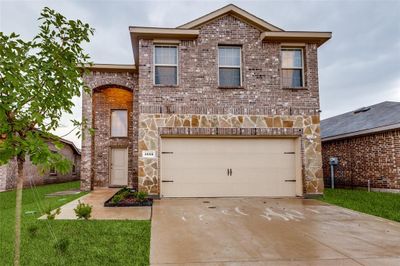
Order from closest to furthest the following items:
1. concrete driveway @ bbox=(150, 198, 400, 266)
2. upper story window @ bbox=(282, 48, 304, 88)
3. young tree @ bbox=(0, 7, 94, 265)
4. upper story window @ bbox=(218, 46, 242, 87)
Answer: young tree @ bbox=(0, 7, 94, 265) → concrete driveway @ bbox=(150, 198, 400, 266) → upper story window @ bbox=(218, 46, 242, 87) → upper story window @ bbox=(282, 48, 304, 88)

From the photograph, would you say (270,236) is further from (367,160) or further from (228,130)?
(367,160)

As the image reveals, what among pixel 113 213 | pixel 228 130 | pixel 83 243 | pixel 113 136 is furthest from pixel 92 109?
pixel 83 243

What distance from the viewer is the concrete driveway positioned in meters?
4.08

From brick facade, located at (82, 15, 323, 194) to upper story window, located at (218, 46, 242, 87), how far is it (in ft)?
0.71

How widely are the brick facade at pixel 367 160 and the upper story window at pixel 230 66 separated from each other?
7.24 metres

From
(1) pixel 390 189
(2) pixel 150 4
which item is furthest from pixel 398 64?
(2) pixel 150 4

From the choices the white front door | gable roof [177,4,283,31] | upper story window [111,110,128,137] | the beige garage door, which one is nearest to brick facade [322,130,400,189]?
the beige garage door

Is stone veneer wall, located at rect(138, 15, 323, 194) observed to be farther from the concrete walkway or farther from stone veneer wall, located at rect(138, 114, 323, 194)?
the concrete walkway

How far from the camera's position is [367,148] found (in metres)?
13.4

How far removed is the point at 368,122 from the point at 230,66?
8.23m

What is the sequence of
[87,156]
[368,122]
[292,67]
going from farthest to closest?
[368,122] < [87,156] < [292,67]

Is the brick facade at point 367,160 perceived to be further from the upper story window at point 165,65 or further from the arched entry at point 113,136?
the arched entry at point 113,136

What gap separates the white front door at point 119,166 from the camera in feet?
47.5

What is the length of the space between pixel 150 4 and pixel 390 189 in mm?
18313
